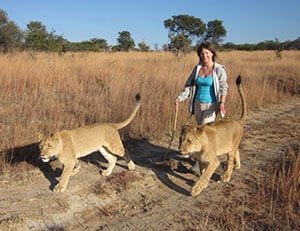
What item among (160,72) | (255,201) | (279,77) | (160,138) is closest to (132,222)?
(255,201)

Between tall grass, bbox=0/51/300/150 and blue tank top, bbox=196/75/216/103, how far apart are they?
198 centimetres

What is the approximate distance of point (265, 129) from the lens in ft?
23.4

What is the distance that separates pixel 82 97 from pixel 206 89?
154 inches

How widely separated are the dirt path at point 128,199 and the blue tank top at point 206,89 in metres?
1.10

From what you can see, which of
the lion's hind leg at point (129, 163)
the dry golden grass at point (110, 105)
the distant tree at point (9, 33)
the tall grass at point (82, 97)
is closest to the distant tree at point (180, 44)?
the dry golden grass at point (110, 105)

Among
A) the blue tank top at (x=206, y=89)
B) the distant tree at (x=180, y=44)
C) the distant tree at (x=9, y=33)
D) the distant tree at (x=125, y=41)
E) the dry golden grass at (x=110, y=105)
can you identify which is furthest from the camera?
the distant tree at (x=125, y=41)

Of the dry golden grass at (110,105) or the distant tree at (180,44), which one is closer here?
the dry golden grass at (110,105)

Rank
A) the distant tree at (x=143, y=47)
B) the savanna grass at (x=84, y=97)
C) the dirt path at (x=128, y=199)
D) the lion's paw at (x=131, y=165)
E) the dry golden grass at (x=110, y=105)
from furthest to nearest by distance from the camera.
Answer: the distant tree at (x=143, y=47) → the savanna grass at (x=84, y=97) → the lion's paw at (x=131, y=165) → the dry golden grass at (x=110, y=105) → the dirt path at (x=128, y=199)

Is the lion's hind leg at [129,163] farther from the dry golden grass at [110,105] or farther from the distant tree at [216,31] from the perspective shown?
the distant tree at [216,31]

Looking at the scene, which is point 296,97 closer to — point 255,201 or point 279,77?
point 279,77

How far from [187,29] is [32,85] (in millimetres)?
34388

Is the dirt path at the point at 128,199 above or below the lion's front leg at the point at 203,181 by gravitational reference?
below

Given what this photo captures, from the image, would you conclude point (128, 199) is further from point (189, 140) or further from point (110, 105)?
point (110, 105)

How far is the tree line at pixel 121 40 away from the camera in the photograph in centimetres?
1825
